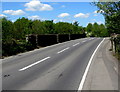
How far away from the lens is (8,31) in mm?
23734

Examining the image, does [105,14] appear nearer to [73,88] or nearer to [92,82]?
[92,82]

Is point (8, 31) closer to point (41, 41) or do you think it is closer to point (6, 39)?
point (6, 39)

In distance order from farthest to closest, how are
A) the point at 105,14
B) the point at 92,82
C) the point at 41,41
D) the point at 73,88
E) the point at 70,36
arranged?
1. the point at 70,36
2. the point at 41,41
3. the point at 105,14
4. the point at 92,82
5. the point at 73,88

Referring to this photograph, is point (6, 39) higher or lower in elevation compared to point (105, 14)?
lower

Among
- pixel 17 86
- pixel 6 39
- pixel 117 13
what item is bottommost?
pixel 17 86

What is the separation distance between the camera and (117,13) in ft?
58.9

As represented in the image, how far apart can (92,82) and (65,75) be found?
82.3 inches

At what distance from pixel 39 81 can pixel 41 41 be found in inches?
936

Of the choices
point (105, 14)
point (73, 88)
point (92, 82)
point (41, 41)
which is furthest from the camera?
point (41, 41)

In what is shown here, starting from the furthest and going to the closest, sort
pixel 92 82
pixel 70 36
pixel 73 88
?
pixel 70 36
pixel 92 82
pixel 73 88

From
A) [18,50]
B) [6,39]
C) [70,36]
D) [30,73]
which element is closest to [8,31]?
[6,39]

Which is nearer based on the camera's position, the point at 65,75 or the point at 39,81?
the point at 39,81

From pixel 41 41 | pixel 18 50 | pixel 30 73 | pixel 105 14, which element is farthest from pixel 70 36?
pixel 30 73

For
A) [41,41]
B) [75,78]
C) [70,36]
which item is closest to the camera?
[75,78]
